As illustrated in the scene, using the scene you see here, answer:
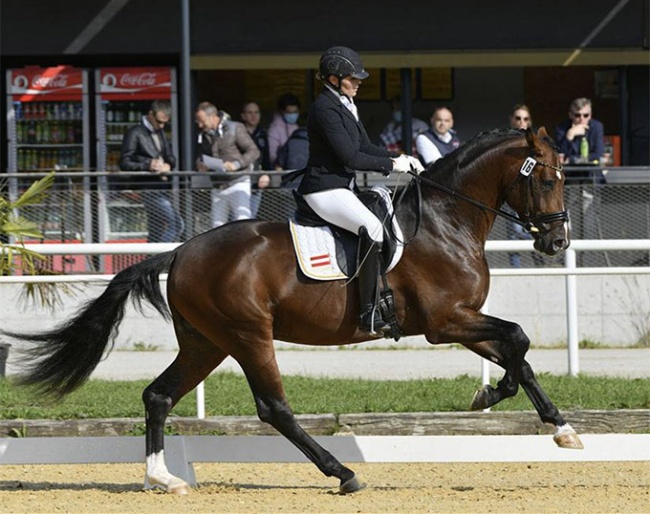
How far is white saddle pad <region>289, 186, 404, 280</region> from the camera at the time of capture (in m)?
7.85

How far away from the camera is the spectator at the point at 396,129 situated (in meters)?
16.7

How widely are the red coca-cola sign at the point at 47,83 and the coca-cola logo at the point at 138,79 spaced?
0.53m

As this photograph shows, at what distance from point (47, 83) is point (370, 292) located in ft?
35.5

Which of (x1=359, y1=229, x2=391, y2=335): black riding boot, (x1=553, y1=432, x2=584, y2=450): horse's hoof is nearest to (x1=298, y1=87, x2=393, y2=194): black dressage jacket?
(x1=359, y1=229, x2=391, y2=335): black riding boot

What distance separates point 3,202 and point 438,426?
436 cm

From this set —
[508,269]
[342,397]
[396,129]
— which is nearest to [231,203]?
[342,397]

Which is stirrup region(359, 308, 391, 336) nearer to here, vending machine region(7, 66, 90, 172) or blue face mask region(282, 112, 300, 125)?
blue face mask region(282, 112, 300, 125)

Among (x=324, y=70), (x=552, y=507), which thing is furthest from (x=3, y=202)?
(x=552, y=507)

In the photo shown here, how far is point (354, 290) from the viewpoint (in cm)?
790

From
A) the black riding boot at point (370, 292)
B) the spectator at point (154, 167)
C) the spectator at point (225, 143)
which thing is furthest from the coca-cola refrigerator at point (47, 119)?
the black riding boot at point (370, 292)

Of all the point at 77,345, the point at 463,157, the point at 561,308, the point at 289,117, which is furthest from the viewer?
the point at 289,117

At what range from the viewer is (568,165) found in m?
14.2

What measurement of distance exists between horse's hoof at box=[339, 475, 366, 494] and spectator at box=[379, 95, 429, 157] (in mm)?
8792

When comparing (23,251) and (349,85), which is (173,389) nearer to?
(349,85)
